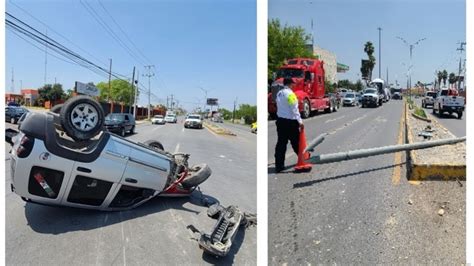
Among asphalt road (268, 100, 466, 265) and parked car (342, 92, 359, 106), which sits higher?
parked car (342, 92, 359, 106)

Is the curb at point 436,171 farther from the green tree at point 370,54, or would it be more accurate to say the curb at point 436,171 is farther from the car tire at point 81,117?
the car tire at point 81,117

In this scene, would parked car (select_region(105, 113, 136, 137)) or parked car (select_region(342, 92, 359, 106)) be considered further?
parked car (select_region(342, 92, 359, 106))

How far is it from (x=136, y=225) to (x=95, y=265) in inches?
30.1

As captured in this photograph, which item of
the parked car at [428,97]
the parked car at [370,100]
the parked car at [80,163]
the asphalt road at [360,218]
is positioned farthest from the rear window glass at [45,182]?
the parked car at [370,100]

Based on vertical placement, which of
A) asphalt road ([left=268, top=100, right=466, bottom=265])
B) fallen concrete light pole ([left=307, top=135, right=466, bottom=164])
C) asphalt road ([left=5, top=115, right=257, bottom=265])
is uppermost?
fallen concrete light pole ([left=307, top=135, right=466, bottom=164])

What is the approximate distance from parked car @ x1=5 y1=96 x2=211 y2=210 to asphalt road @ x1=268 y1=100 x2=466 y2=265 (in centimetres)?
136

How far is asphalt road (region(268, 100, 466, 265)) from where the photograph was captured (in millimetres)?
2342

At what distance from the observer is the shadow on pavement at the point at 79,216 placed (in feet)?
11.0

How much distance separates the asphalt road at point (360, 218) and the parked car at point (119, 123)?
1232 cm

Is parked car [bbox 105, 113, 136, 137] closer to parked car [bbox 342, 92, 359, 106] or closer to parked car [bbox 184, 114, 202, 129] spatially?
parked car [bbox 184, 114, 202, 129]

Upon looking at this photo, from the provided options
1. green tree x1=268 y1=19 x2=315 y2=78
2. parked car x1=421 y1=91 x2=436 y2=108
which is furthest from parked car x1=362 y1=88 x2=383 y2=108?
green tree x1=268 y1=19 x2=315 y2=78

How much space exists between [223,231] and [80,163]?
1.42 meters

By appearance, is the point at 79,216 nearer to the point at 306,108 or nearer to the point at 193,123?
the point at 306,108

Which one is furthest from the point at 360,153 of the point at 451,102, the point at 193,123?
the point at 193,123
